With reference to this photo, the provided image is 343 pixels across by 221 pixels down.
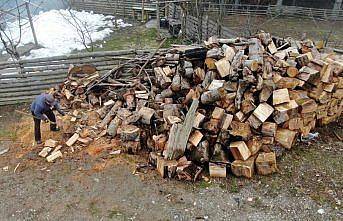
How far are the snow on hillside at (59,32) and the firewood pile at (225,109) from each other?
7.82 metres

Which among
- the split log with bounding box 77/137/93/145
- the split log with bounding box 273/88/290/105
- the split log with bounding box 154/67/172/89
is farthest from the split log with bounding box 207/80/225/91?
the split log with bounding box 77/137/93/145

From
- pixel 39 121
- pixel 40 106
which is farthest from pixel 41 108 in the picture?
pixel 39 121

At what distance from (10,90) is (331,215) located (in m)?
8.83

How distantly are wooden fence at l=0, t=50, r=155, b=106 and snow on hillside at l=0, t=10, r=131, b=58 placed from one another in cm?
451

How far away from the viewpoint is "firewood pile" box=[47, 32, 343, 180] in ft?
19.6

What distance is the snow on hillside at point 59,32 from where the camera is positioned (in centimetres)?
1468

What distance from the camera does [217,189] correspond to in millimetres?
5656

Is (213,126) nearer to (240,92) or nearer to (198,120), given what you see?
(198,120)

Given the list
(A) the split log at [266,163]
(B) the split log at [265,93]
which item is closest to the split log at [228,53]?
(B) the split log at [265,93]

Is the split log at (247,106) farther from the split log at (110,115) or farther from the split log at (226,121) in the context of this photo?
the split log at (110,115)

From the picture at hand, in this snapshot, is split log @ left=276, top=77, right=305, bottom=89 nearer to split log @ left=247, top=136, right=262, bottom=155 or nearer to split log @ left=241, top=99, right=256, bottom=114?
split log @ left=241, top=99, right=256, bottom=114

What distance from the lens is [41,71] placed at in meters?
9.38

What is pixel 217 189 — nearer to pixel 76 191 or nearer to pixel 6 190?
pixel 76 191

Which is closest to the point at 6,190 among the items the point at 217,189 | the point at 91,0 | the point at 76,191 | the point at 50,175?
the point at 50,175
